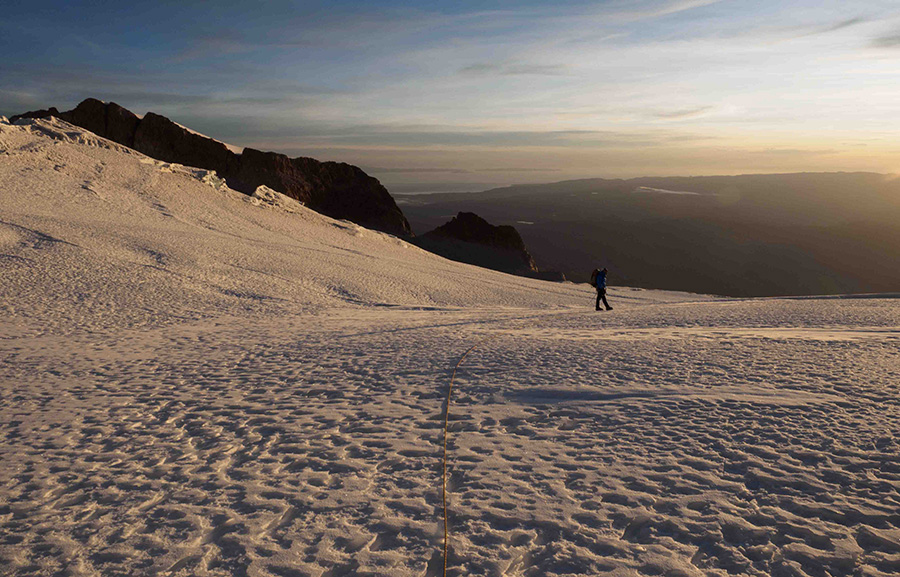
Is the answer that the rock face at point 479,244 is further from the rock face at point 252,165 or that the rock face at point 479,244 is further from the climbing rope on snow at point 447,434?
the climbing rope on snow at point 447,434

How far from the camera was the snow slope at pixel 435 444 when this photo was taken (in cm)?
414

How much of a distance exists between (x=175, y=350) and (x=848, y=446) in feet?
33.4

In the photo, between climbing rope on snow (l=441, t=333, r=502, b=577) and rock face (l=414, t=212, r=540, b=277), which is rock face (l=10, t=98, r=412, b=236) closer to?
rock face (l=414, t=212, r=540, b=277)

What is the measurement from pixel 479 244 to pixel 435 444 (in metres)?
66.0

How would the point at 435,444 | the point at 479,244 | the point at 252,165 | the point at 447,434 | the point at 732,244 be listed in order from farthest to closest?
the point at 732,244
the point at 479,244
the point at 252,165
the point at 447,434
the point at 435,444

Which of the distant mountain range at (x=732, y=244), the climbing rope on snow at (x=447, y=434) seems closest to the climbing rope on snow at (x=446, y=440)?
the climbing rope on snow at (x=447, y=434)

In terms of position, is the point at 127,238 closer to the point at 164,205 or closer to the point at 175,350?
the point at 164,205

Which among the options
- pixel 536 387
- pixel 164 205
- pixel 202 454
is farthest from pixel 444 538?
pixel 164 205

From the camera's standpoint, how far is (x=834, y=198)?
545 ft

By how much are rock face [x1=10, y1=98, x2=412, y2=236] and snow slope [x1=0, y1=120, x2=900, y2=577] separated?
54.6 m

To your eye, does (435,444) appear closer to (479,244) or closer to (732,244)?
(479,244)

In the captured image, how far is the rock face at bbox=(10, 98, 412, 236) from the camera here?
221ft

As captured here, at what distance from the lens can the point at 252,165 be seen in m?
71.1

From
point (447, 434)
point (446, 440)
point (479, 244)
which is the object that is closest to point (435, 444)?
point (446, 440)
